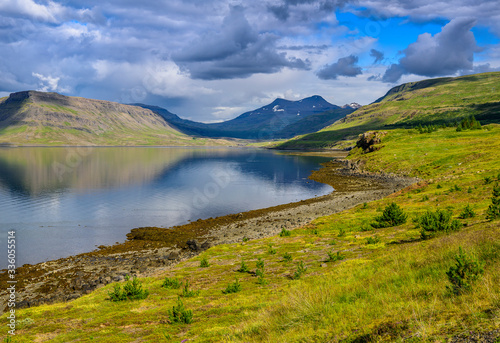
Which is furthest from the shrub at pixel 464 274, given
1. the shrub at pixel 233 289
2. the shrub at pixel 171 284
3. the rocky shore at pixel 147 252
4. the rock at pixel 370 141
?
the rock at pixel 370 141

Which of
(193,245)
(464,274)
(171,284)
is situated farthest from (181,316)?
(193,245)

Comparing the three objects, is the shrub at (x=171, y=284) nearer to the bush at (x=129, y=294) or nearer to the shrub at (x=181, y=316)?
the bush at (x=129, y=294)

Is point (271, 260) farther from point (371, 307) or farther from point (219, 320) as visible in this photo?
point (371, 307)

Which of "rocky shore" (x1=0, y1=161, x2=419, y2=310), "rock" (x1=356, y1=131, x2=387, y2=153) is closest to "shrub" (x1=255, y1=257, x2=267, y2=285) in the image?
"rocky shore" (x1=0, y1=161, x2=419, y2=310)

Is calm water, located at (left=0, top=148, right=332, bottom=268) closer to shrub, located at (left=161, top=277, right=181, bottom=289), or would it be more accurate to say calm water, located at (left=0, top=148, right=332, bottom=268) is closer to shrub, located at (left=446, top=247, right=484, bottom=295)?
shrub, located at (left=161, top=277, right=181, bottom=289)

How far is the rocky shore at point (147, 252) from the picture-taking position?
94.1ft

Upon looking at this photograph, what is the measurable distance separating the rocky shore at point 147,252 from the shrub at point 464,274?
24.6 m

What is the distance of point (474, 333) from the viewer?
6.68 meters

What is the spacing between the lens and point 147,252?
3981 centimetres

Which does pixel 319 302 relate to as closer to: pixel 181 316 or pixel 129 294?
pixel 181 316

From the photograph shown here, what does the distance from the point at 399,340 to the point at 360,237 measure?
22.3 m

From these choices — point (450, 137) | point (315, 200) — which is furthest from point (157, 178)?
Result: point (450, 137)

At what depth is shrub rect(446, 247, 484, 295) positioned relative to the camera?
911 cm

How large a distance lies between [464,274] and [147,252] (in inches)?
1488
